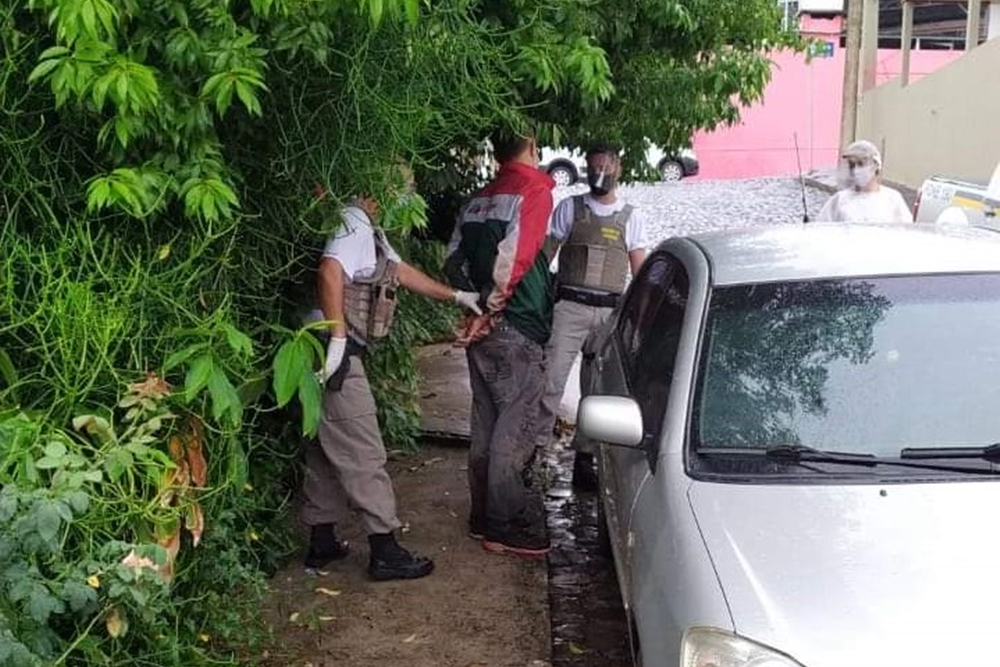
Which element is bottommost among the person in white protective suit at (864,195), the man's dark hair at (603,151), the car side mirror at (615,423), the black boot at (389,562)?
the black boot at (389,562)

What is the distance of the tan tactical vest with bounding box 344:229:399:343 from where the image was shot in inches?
183

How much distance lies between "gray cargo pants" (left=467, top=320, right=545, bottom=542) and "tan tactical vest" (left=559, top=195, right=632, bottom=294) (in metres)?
0.77

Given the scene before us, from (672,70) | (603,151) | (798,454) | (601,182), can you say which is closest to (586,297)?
(601,182)

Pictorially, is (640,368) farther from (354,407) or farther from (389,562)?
(389,562)

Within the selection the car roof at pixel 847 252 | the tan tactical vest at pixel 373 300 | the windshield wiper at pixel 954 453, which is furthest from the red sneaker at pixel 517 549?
the windshield wiper at pixel 954 453

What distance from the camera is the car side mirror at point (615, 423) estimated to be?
138 inches

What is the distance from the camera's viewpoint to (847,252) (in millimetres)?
3988

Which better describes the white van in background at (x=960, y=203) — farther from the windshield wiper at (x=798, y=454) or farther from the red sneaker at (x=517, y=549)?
the windshield wiper at (x=798, y=454)

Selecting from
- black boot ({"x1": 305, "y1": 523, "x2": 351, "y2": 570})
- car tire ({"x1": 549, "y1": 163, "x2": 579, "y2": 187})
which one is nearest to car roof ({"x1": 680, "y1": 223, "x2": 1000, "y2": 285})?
black boot ({"x1": 305, "y1": 523, "x2": 351, "y2": 570})

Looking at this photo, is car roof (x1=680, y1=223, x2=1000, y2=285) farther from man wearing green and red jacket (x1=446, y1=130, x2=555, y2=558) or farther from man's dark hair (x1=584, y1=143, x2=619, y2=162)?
man's dark hair (x1=584, y1=143, x2=619, y2=162)

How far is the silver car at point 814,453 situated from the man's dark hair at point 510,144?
1.10 meters

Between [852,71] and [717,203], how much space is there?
6.08 m

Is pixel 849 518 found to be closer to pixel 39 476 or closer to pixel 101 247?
pixel 39 476

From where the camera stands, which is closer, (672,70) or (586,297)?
(586,297)
